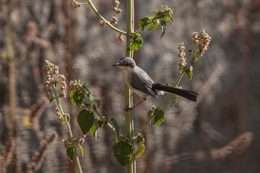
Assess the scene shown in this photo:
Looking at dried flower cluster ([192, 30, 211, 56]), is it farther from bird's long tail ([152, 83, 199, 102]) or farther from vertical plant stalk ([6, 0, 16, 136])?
vertical plant stalk ([6, 0, 16, 136])

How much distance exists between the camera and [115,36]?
270 centimetres

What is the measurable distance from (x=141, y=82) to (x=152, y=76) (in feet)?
4.71

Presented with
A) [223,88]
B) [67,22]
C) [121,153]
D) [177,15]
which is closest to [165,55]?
[177,15]

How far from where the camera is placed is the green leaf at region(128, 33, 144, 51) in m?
1.22

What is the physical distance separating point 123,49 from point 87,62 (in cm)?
22

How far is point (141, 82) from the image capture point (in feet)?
4.72

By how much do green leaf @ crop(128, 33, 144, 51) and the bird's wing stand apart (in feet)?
0.57

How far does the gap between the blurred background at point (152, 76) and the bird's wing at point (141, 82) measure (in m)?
0.80

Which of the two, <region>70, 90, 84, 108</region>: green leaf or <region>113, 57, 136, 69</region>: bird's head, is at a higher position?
<region>113, 57, 136, 69</region>: bird's head

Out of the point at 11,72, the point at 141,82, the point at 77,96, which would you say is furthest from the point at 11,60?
the point at 77,96

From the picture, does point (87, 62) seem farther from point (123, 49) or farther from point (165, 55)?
point (165, 55)

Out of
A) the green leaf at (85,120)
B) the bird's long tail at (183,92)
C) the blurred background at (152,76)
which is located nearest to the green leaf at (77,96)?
the green leaf at (85,120)

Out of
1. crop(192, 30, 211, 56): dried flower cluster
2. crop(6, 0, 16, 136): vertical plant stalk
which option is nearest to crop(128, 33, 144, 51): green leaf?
crop(192, 30, 211, 56): dried flower cluster

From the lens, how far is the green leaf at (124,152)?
124 centimetres
